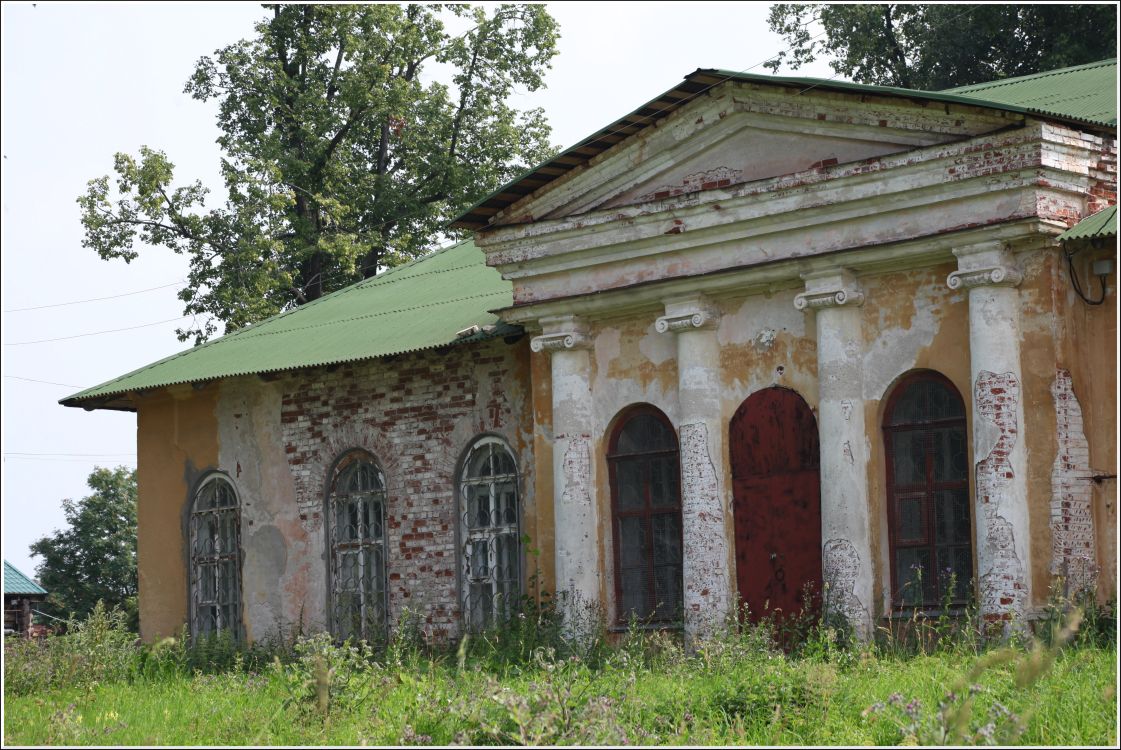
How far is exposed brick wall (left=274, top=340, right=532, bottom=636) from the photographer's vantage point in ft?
48.9

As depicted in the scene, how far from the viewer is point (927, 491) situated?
11.9 meters

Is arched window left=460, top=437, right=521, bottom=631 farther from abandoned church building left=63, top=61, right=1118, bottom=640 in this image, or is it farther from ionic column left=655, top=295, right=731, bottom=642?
ionic column left=655, top=295, right=731, bottom=642

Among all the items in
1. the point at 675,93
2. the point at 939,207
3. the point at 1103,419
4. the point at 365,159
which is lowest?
the point at 1103,419

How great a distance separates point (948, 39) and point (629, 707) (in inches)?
665

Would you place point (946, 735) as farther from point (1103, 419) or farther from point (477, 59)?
point (477, 59)

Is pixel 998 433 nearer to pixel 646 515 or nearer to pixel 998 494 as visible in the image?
pixel 998 494

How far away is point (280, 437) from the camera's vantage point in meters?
16.3

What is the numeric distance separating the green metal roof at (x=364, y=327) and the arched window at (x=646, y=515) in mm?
1571

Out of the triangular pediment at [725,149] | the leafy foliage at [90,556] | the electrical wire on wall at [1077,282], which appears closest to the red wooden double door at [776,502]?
the triangular pediment at [725,149]

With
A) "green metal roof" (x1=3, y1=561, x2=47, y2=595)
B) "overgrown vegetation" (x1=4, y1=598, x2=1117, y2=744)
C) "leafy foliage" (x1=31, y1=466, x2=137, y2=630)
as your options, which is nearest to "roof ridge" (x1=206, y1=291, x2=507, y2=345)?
"overgrown vegetation" (x1=4, y1=598, x2=1117, y2=744)

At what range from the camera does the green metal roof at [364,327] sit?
595 inches

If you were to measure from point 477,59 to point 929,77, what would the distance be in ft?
24.5

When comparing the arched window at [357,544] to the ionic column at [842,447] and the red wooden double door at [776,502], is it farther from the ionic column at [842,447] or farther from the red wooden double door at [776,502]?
the ionic column at [842,447]

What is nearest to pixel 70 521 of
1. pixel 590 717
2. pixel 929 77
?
pixel 929 77
